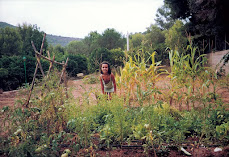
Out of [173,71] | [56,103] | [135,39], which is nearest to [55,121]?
[56,103]

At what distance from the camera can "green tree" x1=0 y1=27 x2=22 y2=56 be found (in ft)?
69.6

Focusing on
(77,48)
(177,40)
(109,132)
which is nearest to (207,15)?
(177,40)

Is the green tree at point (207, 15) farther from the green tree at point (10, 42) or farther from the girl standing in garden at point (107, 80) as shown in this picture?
the green tree at point (10, 42)

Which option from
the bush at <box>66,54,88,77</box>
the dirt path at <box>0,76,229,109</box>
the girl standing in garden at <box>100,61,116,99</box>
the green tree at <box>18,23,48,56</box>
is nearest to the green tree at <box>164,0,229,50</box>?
the dirt path at <box>0,76,229,109</box>

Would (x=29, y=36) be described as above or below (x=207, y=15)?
above

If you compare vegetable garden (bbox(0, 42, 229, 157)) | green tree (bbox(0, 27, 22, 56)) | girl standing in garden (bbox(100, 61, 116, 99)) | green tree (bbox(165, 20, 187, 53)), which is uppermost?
green tree (bbox(0, 27, 22, 56))

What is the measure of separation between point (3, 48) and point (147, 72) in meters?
22.1

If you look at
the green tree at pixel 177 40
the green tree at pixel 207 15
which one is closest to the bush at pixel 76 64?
the green tree at pixel 177 40

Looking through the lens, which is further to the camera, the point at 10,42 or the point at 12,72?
the point at 10,42

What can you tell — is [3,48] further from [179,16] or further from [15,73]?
[179,16]

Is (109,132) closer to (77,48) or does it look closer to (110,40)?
(110,40)

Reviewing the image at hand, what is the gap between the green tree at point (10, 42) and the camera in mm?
21223

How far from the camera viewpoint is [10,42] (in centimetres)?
2248

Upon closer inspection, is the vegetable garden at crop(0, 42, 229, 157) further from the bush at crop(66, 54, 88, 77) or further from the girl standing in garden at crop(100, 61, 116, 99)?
the bush at crop(66, 54, 88, 77)
